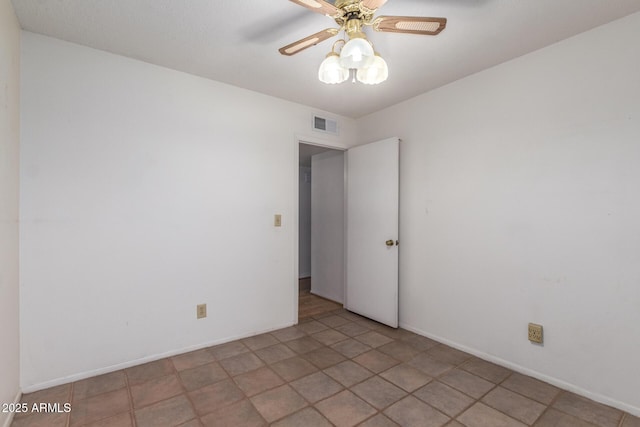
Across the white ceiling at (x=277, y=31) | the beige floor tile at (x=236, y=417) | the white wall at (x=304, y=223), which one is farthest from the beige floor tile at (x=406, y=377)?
the white wall at (x=304, y=223)

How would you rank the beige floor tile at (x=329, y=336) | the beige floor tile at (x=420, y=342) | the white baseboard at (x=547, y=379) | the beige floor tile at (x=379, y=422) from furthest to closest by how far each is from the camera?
the beige floor tile at (x=329, y=336), the beige floor tile at (x=420, y=342), the white baseboard at (x=547, y=379), the beige floor tile at (x=379, y=422)

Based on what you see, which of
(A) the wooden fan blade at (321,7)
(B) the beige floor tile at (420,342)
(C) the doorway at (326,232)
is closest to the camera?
(A) the wooden fan blade at (321,7)

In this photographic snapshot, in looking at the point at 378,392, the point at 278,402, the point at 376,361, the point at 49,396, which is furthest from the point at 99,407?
the point at 376,361

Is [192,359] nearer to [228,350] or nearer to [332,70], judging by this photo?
[228,350]

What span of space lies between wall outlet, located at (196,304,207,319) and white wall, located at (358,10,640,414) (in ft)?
6.35

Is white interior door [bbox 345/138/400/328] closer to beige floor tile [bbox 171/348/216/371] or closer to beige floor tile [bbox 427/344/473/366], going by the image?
beige floor tile [bbox 427/344/473/366]

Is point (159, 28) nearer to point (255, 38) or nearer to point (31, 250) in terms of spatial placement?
point (255, 38)

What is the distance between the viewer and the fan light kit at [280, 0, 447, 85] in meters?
1.29

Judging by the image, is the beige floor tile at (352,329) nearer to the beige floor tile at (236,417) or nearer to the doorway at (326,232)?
the doorway at (326,232)

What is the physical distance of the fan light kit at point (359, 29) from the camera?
129 centimetres

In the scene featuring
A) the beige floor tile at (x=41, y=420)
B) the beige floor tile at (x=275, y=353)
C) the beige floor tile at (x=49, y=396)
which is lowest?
the beige floor tile at (x=275, y=353)

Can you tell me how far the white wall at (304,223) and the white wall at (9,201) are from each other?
3804 millimetres

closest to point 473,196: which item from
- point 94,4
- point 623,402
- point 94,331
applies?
point 623,402

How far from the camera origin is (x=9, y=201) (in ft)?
5.46
